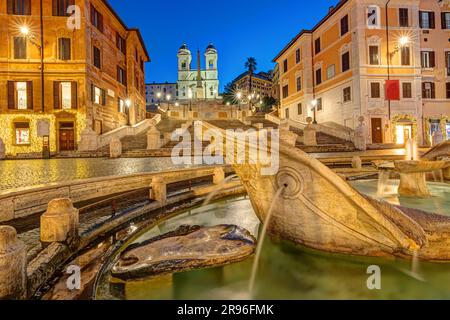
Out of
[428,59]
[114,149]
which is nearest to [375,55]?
[428,59]

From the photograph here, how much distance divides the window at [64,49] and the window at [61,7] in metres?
2.19

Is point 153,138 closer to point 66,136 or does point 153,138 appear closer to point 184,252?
point 66,136

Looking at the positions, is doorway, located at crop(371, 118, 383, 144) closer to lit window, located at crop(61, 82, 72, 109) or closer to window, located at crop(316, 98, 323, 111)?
window, located at crop(316, 98, 323, 111)

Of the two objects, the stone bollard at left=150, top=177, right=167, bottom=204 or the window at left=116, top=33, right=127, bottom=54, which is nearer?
the stone bollard at left=150, top=177, right=167, bottom=204

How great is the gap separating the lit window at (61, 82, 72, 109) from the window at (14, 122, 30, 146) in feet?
10.8

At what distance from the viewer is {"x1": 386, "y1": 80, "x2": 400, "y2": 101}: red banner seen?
25712mm

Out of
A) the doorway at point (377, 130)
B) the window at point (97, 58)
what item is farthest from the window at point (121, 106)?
the doorway at point (377, 130)

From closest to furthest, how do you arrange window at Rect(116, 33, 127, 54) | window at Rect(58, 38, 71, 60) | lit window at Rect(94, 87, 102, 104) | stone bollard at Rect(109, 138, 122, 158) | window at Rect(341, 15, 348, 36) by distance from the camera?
stone bollard at Rect(109, 138, 122, 158), window at Rect(58, 38, 71, 60), lit window at Rect(94, 87, 102, 104), window at Rect(341, 15, 348, 36), window at Rect(116, 33, 127, 54)

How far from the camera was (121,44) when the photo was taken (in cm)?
→ 3192

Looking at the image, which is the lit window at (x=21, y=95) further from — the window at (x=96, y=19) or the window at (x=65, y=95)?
the window at (x=96, y=19)

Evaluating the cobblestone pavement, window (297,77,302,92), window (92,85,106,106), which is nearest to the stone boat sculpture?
the cobblestone pavement

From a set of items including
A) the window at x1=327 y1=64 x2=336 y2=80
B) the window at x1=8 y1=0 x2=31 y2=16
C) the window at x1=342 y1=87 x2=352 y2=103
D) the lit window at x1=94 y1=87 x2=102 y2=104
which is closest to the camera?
the window at x1=8 y1=0 x2=31 y2=16

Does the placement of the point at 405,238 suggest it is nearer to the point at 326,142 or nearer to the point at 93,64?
the point at 326,142

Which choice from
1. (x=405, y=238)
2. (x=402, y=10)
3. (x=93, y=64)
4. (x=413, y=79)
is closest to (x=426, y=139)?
(x=413, y=79)
